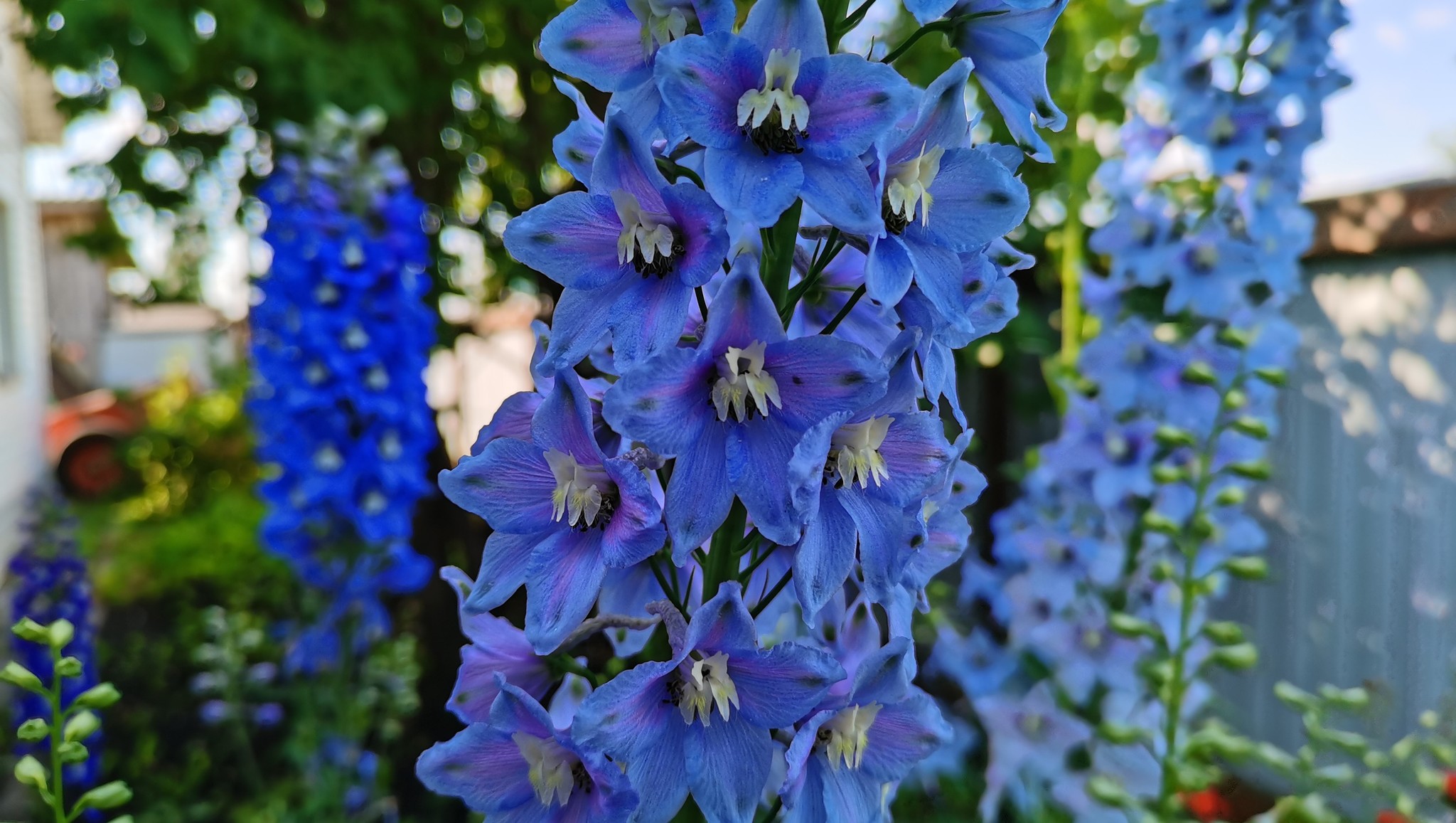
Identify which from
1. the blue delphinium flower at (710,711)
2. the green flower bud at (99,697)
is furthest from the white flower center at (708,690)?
the green flower bud at (99,697)

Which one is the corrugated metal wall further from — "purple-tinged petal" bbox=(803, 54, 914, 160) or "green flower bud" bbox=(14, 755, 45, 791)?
"green flower bud" bbox=(14, 755, 45, 791)

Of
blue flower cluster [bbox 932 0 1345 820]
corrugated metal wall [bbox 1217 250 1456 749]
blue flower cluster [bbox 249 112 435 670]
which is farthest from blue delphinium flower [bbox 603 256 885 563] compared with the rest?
corrugated metal wall [bbox 1217 250 1456 749]

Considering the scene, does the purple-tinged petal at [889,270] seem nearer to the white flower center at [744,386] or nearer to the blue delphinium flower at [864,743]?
the white flower center at [744,386]

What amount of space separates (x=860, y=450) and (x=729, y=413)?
0.10 meters

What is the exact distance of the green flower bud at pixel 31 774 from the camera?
32.5 inches

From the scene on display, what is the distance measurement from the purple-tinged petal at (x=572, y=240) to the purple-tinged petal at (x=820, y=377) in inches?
5.8

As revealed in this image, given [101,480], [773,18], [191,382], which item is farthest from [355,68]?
[191,382]

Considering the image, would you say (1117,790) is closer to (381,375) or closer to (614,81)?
(614,81)

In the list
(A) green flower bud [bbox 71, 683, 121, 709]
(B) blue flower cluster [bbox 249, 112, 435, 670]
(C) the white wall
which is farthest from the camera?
(C) the white wall

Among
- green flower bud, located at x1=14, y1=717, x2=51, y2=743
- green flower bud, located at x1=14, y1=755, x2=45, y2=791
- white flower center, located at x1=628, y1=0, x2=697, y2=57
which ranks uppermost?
white flower center, located at x1=628, y1=0, x2=697, y2=57

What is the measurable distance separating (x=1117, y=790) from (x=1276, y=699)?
7.52 ft

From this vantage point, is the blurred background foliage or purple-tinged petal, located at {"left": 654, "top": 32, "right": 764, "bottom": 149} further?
the blurred background foliage

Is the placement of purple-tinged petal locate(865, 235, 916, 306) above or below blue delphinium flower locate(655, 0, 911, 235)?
below

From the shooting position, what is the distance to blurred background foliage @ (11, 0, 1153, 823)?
258cm
